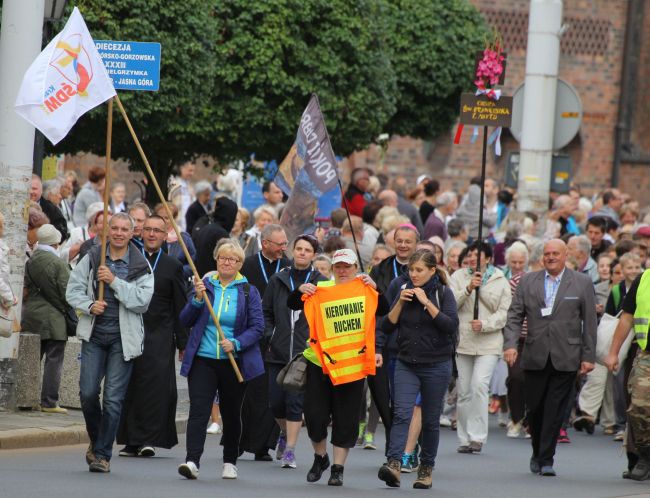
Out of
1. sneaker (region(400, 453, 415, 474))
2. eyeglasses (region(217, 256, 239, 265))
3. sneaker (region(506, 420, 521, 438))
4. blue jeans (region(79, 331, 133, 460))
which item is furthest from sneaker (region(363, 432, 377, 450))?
blue jeans (region(79, 331, 133, 460))

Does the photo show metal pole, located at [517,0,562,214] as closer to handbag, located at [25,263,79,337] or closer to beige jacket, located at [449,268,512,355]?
beige jacket, located at [449,268,512,355]

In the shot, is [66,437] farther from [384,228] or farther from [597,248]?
[597,248]

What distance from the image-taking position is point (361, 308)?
39.4 ft

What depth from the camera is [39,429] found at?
13492 millimetres

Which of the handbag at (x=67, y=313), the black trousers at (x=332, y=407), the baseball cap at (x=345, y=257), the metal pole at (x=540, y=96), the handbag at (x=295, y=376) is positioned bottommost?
the black trousers at (x=332, y=407)

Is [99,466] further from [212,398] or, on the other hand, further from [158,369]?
[158,369]

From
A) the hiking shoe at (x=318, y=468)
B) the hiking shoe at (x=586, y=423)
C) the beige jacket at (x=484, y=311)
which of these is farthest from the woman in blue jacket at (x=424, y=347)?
the hiking shoe at (x=586, y=423)

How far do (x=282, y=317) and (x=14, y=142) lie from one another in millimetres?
2719

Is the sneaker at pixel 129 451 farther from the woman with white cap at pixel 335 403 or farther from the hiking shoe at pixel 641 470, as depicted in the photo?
the hiking shoe at pixel 641 470

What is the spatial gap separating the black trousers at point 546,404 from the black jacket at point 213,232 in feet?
13.9

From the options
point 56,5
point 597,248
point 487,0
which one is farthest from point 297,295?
point 487,0

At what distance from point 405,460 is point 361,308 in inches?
70.9

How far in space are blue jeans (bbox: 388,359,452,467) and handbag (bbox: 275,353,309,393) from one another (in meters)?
0.70

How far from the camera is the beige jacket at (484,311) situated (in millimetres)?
15102
